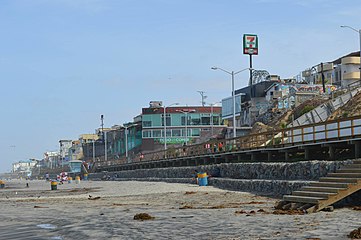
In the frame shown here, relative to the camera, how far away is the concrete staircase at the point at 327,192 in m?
17.3

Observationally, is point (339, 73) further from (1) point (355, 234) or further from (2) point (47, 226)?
(1) point (355, 234)

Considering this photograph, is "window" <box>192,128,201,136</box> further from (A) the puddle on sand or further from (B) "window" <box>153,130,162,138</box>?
(A) the puddle on sand

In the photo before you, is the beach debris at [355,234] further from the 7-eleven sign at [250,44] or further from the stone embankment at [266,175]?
the 7-eleven sign at [250,44]

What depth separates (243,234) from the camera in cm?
1376

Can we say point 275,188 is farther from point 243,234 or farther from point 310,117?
point 310,117

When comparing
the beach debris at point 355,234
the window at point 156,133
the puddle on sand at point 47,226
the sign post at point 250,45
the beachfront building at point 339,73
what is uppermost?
the sign post at point 250,45

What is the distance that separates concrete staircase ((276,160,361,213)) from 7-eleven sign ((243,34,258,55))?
9365 cm

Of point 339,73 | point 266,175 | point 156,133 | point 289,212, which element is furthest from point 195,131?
point 289,212

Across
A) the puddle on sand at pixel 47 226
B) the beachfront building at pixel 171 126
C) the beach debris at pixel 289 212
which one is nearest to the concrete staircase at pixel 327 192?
the beach debris at pixel 289 212

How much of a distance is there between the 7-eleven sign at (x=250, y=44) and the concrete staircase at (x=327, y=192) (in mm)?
93652

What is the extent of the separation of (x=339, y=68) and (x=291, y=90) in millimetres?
20915

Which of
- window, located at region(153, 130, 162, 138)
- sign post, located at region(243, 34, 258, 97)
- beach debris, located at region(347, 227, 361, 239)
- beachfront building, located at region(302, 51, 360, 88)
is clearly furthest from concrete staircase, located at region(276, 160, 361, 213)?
window, located at region(153, 130, 162, 138)

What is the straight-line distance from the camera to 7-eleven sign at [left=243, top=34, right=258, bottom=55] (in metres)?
112

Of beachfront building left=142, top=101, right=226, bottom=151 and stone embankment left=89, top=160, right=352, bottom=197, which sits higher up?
beachfront building left=142, top=101, right=226, bottom=151
